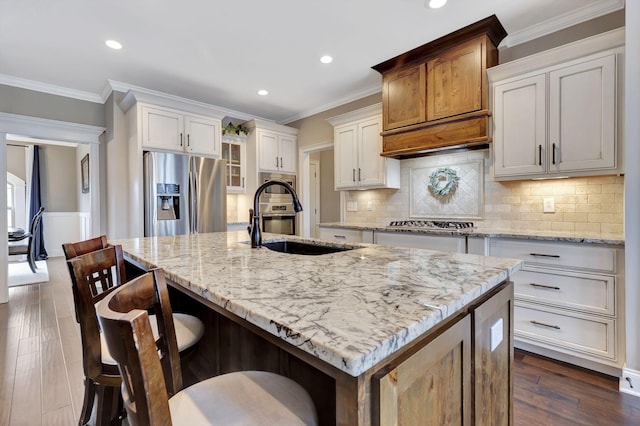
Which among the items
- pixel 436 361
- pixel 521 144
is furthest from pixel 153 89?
pixel 436 361

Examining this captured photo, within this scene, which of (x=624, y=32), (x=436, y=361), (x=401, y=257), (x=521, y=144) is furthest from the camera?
(x=521, y=144)

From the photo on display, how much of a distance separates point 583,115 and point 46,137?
17.5ft

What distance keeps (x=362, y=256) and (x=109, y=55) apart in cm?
320

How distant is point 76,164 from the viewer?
695 centimetres

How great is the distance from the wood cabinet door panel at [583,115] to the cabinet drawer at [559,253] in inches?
23.8

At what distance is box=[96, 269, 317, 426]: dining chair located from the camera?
54 centimetres

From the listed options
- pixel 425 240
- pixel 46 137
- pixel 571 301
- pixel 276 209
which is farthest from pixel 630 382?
pixel 46 137

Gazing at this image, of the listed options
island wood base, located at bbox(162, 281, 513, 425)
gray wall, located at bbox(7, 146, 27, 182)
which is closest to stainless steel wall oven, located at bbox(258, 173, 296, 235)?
island wood base, located at bbox(162, 281, 513, 425)

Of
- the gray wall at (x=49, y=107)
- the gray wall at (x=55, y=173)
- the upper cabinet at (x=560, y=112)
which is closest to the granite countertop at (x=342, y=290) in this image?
the upper cabinet at (x=560, y=112)

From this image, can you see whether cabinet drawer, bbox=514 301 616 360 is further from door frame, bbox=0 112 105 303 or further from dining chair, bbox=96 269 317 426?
door frame, bbox=0 112 105 303

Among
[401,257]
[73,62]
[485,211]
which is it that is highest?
[73,62]

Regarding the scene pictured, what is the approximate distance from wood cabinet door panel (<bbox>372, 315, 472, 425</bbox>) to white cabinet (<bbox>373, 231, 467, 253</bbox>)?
184 cm

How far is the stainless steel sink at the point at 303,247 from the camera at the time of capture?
6.21 feet

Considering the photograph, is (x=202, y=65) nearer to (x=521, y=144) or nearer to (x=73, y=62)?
(x=73, y=62)
